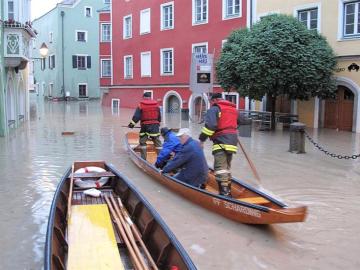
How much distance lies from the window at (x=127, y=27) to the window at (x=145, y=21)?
2.00 metres

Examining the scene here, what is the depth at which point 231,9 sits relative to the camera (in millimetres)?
28156

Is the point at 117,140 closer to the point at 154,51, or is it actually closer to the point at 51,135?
the point at 51,135

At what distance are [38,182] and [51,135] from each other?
31.6 feet

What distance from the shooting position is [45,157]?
561 inches

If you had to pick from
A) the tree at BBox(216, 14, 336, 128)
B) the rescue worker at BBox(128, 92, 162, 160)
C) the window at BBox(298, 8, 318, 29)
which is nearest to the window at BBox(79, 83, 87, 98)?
the window at BBox(298, 8, 318, 29)

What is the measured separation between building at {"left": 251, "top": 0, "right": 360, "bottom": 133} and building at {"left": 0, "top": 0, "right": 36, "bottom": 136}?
1246 centimetres

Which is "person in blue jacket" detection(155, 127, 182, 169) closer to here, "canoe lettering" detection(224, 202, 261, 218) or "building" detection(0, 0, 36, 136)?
"canoe lettering" detection(224, 202, 261, 218)

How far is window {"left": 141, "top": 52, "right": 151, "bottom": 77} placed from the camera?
3566 cm

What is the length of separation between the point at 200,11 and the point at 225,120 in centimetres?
2298

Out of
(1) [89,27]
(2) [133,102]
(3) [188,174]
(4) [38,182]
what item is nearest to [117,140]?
(4) [38,182]

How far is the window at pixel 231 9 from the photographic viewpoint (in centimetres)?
2764


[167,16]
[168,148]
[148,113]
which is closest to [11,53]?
[148,113]

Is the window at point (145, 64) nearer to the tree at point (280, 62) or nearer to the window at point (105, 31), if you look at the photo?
the window at point (105, 31)

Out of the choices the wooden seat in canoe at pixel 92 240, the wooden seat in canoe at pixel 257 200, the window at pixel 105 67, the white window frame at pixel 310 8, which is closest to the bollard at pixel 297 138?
the wooden seat in canoe at pixel 257 200
